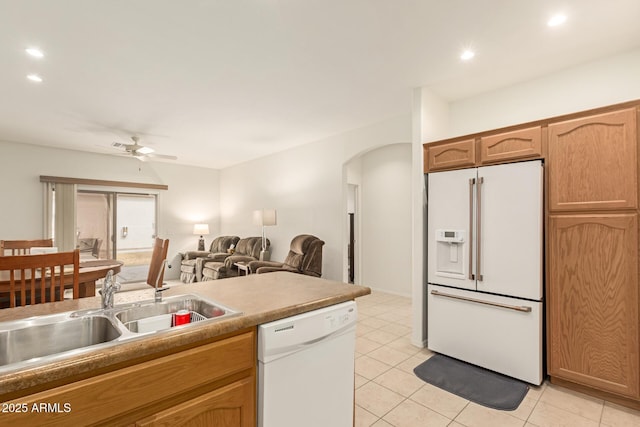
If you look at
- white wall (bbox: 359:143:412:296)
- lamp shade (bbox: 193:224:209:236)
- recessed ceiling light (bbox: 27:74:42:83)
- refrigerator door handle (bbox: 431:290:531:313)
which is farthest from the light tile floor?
lamp shade (bbox: 193:224:209:236)

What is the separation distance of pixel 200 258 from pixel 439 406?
5.18 m

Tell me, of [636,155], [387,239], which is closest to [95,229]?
[387,239]

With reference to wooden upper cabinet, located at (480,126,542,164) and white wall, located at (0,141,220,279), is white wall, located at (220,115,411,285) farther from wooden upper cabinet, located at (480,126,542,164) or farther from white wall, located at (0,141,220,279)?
wooden upper cabinet, located at (480,126,542,164)

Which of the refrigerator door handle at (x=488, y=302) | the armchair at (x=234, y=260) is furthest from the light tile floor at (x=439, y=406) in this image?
the armchair at (x=234, y=260)

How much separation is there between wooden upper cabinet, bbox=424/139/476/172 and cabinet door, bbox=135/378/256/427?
2.55 meters

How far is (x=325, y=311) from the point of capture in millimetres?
1545

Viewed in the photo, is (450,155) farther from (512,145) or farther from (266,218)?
(266,218)

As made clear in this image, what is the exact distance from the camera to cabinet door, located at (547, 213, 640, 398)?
2.12 meters

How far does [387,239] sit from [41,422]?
515cm

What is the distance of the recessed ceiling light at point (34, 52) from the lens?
2.48 metres

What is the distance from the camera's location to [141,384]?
3.35ft

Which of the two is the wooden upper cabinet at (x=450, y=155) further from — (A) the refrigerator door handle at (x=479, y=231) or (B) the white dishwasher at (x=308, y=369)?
(B) the white dishwasher at (x=308, y=369)

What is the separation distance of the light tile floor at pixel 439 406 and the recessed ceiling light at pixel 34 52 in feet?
12.2

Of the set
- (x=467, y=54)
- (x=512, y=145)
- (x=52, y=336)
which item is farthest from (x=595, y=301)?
(x=52, y=336)
